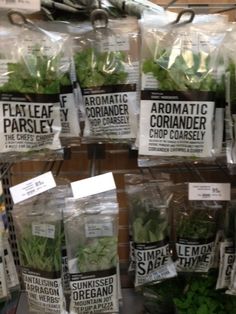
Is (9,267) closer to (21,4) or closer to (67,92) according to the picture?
(67,92)

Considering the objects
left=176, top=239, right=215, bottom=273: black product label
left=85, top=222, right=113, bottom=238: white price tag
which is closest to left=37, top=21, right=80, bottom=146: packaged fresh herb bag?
left=85, top=222, right=113, bottom=238: white price tag

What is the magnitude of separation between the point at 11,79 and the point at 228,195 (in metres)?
0.61

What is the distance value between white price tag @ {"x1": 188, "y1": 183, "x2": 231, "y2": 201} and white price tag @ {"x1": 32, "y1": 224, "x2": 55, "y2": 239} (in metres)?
0.37

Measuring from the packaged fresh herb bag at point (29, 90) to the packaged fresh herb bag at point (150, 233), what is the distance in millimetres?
331

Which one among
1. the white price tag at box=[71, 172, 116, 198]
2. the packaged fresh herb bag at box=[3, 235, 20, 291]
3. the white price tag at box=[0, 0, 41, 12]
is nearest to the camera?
the white price tag at box=[0, 0, 41, 12]

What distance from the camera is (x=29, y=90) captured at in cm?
81

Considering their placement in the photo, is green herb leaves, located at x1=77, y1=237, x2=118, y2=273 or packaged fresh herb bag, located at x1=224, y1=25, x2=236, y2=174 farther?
green herb leaves, located at x1=77, y1=237, x2=118, y2=273

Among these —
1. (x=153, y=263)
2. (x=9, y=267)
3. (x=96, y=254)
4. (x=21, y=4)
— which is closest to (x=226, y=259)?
(x=153, y=263)

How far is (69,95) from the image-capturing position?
2.85 ft

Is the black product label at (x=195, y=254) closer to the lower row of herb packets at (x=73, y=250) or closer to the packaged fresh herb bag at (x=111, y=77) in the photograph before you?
the lower row of herb packets at (x=73, y=250)

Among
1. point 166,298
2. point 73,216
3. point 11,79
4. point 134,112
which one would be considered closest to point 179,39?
point 134,112

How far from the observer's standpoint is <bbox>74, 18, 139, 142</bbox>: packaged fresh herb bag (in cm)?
85

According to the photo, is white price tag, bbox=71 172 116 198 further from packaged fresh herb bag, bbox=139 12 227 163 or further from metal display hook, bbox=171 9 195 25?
metal display hook, bbox=171 9 195 25

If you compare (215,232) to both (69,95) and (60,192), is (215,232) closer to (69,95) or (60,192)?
(60,192)
